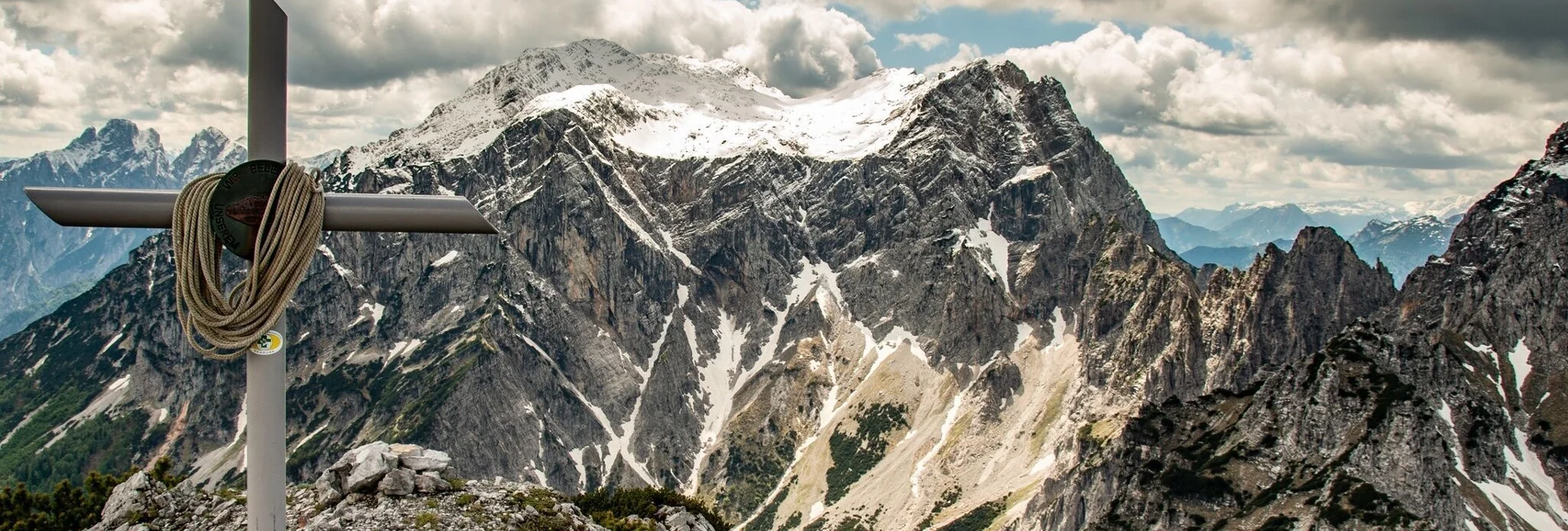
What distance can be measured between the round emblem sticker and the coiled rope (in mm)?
142

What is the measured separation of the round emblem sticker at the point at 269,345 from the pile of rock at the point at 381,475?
17940mm

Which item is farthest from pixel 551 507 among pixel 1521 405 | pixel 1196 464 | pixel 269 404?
pixel 1521 405

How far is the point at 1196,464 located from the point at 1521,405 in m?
60.2

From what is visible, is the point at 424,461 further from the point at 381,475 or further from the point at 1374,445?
the point at 1374,445

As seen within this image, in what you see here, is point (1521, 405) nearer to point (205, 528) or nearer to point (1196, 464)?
point (1196, 464)

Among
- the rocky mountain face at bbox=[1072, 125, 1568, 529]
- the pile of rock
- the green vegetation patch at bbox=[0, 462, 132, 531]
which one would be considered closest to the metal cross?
the pile of rock

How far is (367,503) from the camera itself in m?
27.0

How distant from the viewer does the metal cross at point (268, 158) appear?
10.6m

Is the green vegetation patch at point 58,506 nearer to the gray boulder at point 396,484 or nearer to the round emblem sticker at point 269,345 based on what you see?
the gray boulder at point 396,484

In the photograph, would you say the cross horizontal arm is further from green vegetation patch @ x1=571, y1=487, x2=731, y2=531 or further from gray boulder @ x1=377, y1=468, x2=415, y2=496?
→ green vegetation patch @ x1=571, y1=487, x2=731, y2=531

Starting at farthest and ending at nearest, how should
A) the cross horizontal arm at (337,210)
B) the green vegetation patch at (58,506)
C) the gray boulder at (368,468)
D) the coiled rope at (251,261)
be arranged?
the green vegetation patch at (58,506) → the gray boulder at (368,468) → the cross horizontal arm at (337,210) → the coiled rope at (251,261)

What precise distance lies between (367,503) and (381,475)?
112 centimetres

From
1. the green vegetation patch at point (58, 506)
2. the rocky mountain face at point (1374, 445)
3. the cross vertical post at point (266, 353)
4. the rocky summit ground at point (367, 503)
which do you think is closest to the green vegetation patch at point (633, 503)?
the rocky summit ground at point (367, 503)

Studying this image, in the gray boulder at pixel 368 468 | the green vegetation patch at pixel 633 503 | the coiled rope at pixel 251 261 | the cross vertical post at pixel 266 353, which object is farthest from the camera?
the green vegetation patch at pixel 633 503
